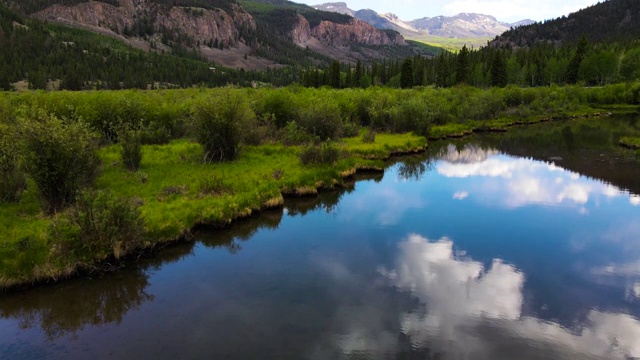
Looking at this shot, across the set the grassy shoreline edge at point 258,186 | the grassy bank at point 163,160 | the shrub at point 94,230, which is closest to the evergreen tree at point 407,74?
the grassy bank at point 163,160

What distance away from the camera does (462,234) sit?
23672 millimetres

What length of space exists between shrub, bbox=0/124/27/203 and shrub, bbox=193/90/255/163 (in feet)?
42.3

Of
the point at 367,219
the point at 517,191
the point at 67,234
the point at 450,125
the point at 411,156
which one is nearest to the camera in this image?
the point at 67,234

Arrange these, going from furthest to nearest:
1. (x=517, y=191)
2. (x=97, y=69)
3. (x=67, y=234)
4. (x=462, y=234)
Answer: (x=97, y=69) < (x=517, y=191) < (x=462, y=234) < (x=67, y=234)

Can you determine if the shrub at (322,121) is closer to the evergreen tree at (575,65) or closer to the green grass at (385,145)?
the green grass at (385,145)

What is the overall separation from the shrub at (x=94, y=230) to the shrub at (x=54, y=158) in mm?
2806

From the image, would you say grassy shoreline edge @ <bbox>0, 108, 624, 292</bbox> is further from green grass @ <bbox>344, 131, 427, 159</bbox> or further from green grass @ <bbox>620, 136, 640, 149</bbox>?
green grass @ <bbox>620, 136, 640, 149</bbox>

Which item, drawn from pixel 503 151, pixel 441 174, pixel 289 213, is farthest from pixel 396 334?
pixel 503 151

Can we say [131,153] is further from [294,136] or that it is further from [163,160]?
[294,136]

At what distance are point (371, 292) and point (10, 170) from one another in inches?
908

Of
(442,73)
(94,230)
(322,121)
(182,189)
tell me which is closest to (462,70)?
(442,73)

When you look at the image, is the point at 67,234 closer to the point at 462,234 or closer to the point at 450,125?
the point at 462,234

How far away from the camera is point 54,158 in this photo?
21.1 metres

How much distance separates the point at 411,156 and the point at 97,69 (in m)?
156
